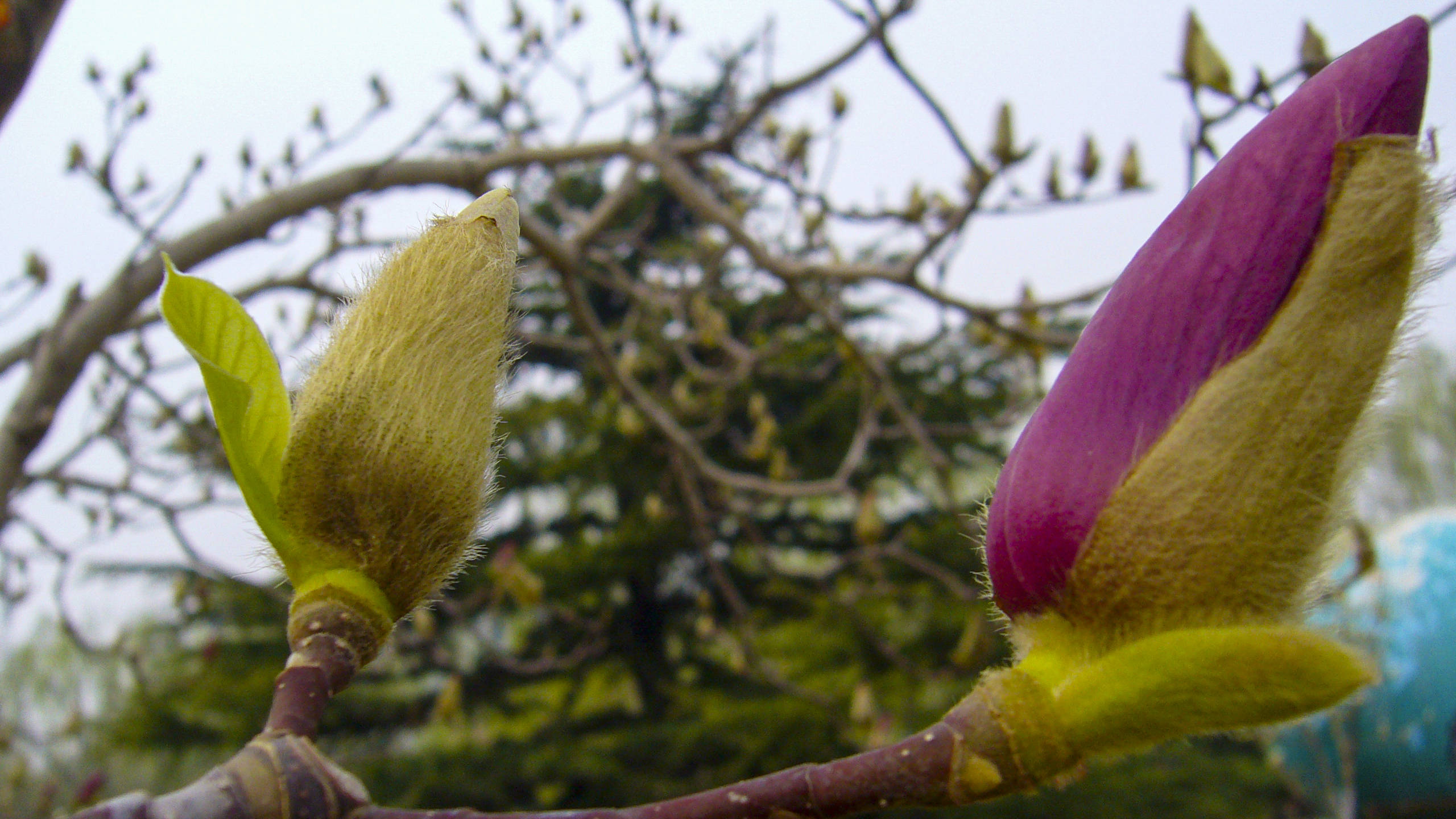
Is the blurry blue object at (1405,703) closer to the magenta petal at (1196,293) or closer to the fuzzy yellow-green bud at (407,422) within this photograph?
the magenta petal at (1196,293)

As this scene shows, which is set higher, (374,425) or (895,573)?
(374,425)

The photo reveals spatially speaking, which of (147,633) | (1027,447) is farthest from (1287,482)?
(147,633)

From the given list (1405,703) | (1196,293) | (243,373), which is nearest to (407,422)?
(243,373)

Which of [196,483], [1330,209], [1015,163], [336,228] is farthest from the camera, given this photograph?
[196,483]

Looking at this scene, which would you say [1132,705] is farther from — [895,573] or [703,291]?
[895,573]

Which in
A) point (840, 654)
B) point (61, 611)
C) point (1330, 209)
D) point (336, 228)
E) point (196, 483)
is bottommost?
point (840, 654)

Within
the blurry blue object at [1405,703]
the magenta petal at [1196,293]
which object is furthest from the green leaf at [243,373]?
the blurry blue object at [1405,703]

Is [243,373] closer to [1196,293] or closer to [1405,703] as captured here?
[1196,293]
